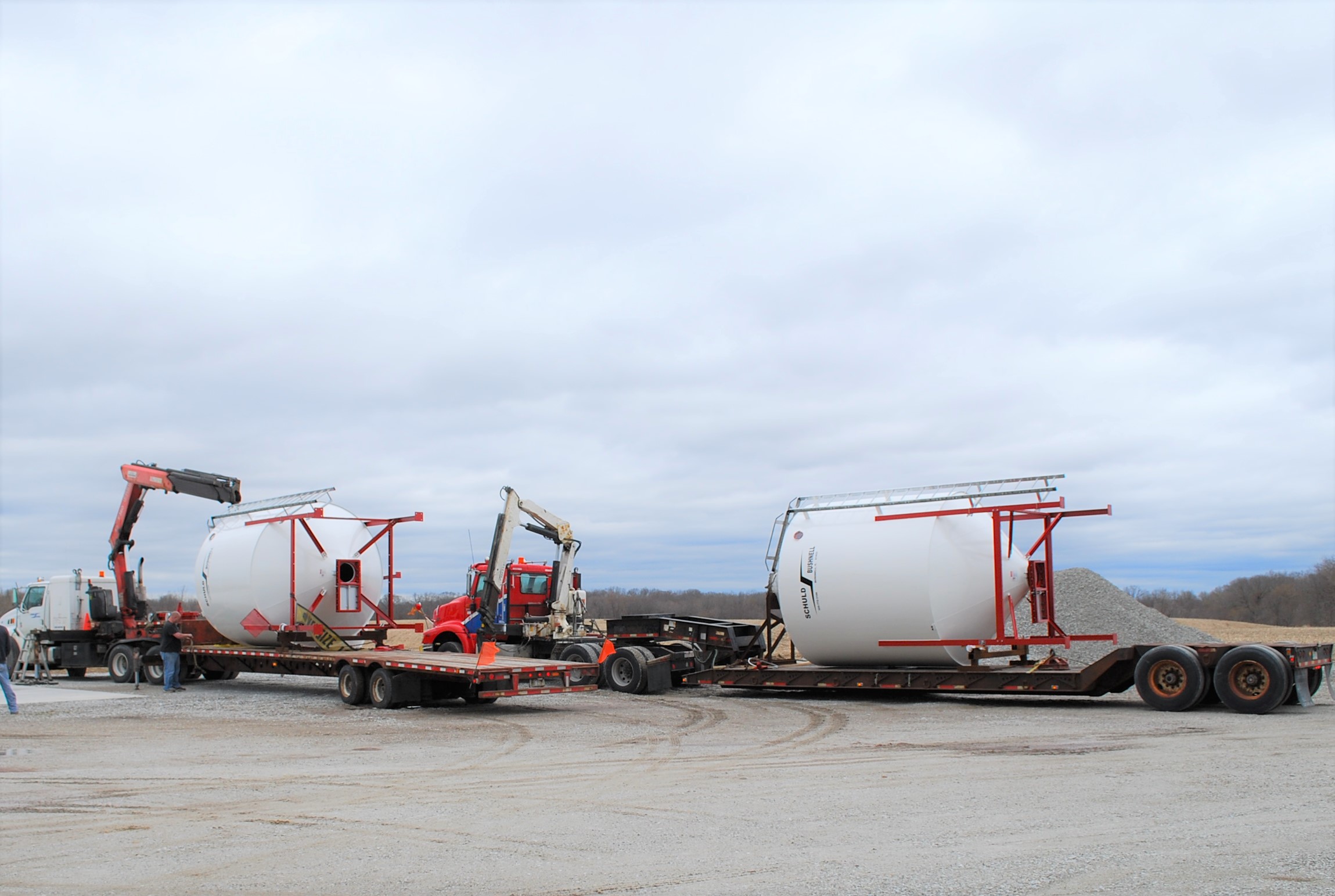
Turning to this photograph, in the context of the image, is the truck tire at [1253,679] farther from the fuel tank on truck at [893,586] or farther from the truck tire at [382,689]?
the truck tire at [382,689]

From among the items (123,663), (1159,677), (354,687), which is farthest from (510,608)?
(1159,677)

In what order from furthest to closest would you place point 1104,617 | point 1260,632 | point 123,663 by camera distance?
point 1260,632 < point 1104,617 < point 123,663

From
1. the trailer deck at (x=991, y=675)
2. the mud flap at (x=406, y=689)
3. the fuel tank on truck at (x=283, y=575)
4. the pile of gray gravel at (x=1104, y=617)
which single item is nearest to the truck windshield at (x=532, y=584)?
the fuel tank on truck at (x=283, y=575)

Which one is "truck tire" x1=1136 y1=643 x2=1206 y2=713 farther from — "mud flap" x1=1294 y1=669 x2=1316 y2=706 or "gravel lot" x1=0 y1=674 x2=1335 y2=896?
"mud flap" x1=1294 y1=669 x2=1316 y2=706

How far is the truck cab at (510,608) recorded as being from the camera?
88.9 feet

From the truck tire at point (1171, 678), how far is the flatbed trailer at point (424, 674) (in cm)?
889

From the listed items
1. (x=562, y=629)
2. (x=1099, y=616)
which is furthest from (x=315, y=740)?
→ (x=1099, y=616)

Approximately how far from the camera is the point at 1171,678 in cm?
1689

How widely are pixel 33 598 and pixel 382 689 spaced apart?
1680 centimetres

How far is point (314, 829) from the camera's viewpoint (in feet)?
29.0

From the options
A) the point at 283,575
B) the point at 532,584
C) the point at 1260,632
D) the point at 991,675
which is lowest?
the point at 1260,632

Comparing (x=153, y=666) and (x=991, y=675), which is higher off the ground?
(x=991, y=675)

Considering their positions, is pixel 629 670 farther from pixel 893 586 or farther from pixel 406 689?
pixel 893 586

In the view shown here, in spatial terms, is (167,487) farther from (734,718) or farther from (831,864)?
(831,864)
